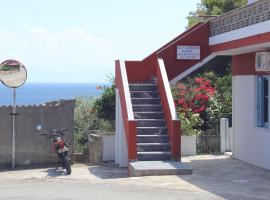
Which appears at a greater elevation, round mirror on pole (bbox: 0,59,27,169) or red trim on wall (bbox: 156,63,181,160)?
round mirror on pole (bbox: 0,59,27,169)

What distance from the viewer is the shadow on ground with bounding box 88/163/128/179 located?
15570mm

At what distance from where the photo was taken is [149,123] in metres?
17.0

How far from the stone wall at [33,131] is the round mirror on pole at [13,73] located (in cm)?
73

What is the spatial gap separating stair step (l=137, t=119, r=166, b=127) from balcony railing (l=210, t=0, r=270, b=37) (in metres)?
3.02

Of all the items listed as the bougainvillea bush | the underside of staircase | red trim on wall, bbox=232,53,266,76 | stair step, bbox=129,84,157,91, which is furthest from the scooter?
the bougainvillea bush

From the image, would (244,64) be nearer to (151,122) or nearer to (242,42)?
(242,42)

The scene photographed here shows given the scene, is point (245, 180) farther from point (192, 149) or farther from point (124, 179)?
point (192, 149)

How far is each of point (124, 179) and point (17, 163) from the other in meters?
5.00

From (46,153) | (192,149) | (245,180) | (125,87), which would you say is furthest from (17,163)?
(245,180)

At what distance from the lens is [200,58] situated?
18391mm

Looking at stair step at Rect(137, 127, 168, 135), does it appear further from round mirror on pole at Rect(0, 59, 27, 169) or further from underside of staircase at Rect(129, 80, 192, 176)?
round mirror on pole at Rect(0, 59, 27, 169)

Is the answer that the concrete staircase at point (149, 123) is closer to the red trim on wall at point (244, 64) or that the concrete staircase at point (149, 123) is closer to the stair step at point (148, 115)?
the stair step at point (148, 115)

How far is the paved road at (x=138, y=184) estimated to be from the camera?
12172mm

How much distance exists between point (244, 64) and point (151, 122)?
10.5ft
